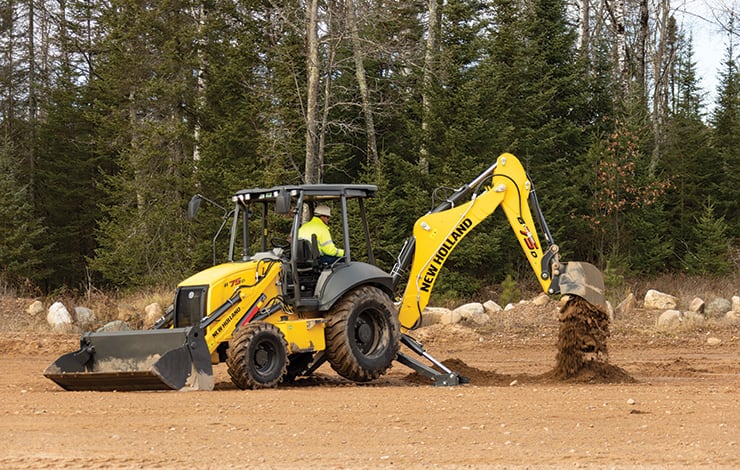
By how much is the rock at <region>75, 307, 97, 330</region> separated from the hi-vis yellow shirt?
38.1 feet

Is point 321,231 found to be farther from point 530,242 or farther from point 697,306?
point 697,306

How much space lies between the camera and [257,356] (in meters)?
11.2

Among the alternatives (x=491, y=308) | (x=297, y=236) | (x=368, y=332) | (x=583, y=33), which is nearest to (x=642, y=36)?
(x=583, y=33)

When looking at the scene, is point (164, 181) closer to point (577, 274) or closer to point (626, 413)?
point (577, 274)

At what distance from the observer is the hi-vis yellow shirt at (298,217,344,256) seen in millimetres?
11953

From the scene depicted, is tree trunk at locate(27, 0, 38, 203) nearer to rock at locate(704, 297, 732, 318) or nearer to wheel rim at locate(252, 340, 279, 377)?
rock at locate(704, 297, 732, 318)

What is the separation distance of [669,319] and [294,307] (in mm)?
10825

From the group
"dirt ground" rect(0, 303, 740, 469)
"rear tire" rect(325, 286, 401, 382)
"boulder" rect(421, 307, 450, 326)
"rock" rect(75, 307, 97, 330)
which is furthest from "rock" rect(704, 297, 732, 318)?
"rock" rect(75, 307, 97, 330)

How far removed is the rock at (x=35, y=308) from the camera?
75.2ft

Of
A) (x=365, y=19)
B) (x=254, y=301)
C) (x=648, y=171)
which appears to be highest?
(x=365, y=19)

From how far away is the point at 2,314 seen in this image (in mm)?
22422

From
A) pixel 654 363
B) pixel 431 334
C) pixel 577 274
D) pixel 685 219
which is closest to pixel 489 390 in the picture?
pixel 577 274

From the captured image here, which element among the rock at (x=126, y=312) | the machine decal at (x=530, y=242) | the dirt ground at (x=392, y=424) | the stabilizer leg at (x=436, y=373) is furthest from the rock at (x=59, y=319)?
the machine decal at (x=530, y=242)

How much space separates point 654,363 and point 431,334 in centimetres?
535
